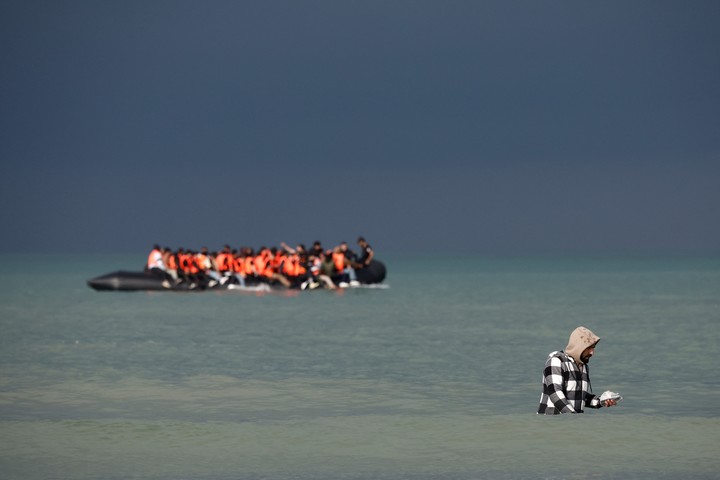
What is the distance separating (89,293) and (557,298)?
50.8 feet

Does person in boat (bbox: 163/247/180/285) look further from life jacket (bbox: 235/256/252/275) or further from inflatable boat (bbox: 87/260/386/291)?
life jacket (bbox: 235/256/252/275)

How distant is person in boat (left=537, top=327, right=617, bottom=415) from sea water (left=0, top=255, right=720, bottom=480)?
18.3 inches

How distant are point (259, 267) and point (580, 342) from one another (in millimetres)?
29269

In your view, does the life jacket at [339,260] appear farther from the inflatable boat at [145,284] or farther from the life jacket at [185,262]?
the life jacket at [185,262]

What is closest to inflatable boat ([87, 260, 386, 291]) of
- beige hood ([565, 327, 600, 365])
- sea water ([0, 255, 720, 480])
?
sea water ([0, 255, 720, 480])

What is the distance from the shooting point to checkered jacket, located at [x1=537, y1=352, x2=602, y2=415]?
9758 mm

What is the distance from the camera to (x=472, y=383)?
14992mm

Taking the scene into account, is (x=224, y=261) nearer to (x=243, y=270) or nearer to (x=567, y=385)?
(x=243, y=270)

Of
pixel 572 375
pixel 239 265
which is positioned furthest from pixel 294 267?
pixel 572 375

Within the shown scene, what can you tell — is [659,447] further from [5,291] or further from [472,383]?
[5,291]

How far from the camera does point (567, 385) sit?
1003 centimetres

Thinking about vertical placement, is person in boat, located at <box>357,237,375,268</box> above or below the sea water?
above

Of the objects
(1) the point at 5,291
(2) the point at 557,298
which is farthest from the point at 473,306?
(1) the point at 5,291

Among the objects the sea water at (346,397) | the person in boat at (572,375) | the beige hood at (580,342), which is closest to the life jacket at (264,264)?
the sea water at (346,397)
